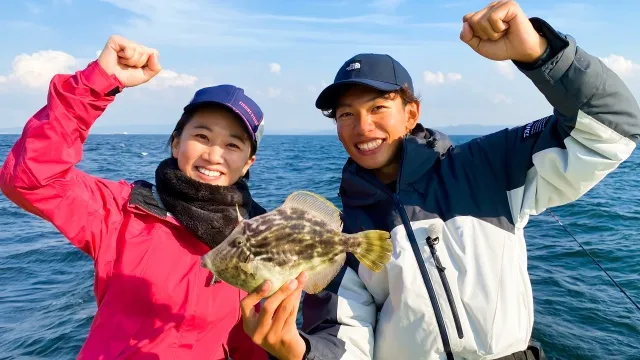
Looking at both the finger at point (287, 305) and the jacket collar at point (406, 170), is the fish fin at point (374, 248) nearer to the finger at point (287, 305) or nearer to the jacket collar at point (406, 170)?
the finger at point (287, 305)

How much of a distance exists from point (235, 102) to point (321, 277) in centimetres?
149

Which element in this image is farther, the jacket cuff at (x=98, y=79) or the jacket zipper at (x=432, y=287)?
the jacket zipper at (x=432, y=287)

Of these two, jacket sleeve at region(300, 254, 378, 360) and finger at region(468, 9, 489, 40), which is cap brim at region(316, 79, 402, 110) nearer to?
finger at region(468, 9, 489, 40)

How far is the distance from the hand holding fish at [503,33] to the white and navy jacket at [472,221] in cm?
10

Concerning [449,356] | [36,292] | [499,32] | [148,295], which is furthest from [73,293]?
[499,32]

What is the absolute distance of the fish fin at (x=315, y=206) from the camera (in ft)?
9.38

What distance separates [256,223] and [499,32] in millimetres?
1686

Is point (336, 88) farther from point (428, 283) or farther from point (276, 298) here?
point (276, 298)

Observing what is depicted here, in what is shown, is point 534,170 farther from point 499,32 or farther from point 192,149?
point 192,149

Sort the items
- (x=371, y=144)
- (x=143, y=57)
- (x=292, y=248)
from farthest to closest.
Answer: (x=371, y=144), (x=143, y=57), (x=292, y=248)

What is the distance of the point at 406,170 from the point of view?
341cm

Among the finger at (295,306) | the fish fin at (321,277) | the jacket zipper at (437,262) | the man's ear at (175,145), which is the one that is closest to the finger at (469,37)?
the jacket zipper at (437,262)

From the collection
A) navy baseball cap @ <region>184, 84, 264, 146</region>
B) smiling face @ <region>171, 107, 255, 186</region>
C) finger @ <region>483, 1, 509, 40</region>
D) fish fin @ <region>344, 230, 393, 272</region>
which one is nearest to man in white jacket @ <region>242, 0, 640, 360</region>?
finger @ <region>483, 1, 509, 40</region>

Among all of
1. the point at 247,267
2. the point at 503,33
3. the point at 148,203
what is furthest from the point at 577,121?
the point at 148,203
